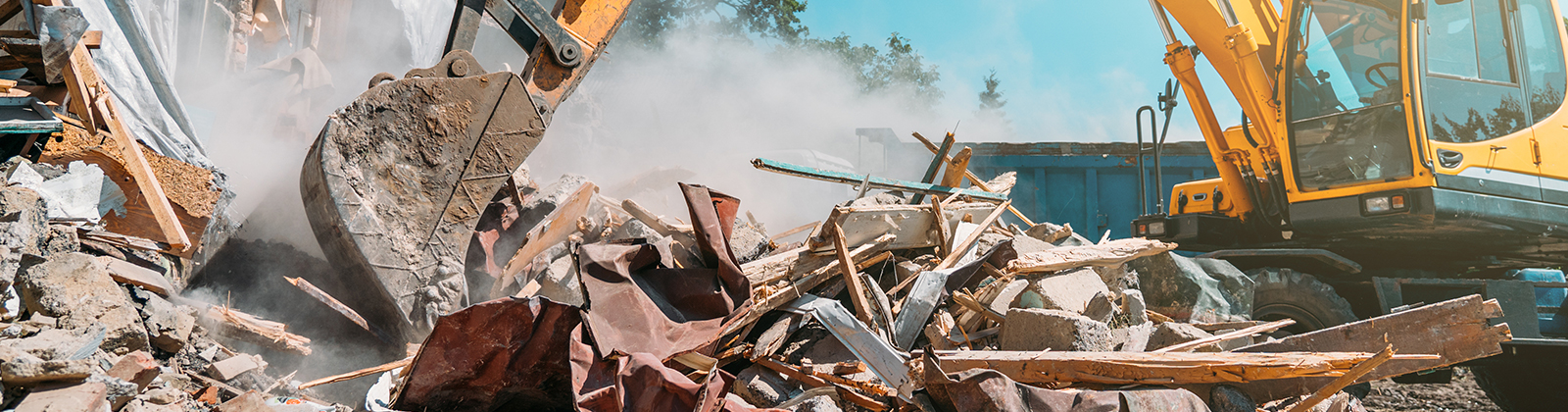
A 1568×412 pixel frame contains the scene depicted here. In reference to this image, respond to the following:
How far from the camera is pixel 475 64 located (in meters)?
3.55

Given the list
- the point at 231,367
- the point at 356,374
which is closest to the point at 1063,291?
the point at 356,374

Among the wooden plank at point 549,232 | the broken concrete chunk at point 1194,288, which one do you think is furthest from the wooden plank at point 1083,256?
the wooden plank at point 549,232

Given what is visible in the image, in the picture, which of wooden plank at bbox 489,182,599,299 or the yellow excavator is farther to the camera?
the yellow excavator

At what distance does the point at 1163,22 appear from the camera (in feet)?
20.7

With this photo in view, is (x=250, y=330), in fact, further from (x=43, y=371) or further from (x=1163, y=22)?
(x=1163, y=22)

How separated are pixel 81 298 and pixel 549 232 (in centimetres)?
207

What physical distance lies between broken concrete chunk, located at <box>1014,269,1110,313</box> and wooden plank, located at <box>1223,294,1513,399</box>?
0.86 m

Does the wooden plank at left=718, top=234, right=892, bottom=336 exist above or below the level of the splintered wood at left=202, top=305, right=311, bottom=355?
above

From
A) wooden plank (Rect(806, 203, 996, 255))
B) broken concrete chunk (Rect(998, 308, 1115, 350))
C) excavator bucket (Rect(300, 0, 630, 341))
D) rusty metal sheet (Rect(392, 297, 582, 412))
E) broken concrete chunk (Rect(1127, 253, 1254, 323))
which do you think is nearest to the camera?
rusty metal sheet (Rect(392, 297, 582, 412))

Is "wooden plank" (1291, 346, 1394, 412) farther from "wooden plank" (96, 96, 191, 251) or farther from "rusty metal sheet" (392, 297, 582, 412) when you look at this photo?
"wooden plank" (96, 96, 191, 251)

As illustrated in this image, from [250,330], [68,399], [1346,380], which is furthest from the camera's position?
[250,330]

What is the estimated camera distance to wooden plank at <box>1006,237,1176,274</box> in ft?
14.0

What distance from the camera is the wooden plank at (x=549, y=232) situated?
4.03m

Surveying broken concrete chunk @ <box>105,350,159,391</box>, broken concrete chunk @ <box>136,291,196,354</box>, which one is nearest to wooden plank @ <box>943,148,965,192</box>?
broken concrete chunk @ <box>136,291,196,354</box>
